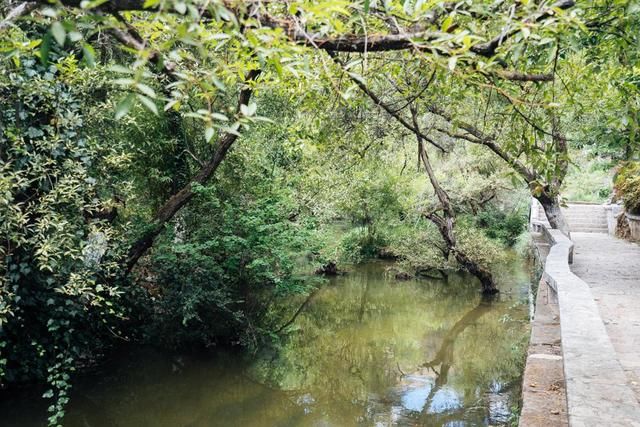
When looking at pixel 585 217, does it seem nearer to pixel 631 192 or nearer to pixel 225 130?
pixel 631 192

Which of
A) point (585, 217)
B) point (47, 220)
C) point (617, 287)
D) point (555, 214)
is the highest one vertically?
point (47, 220)

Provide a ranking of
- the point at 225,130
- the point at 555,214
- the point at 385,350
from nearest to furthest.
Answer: the point at 225,130 → the point at 385,350 → the point at 555,214

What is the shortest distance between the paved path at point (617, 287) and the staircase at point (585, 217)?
10.5 feet

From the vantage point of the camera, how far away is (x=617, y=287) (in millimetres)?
8070

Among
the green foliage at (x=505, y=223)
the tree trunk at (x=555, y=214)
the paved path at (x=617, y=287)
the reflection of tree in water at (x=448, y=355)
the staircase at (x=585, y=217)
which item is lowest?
the reflection of tree in water at (x=448, y=355)

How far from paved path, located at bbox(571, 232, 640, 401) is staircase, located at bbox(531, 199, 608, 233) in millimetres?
3204

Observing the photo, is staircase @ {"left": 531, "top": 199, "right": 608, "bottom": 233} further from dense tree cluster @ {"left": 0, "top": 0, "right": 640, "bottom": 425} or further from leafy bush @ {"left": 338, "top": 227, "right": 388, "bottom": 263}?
leafy bush @ {"left": 338, "top": 227, "right": 388, "bottom": 263}

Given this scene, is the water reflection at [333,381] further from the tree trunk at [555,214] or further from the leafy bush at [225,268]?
the tree trunk at [555,214]

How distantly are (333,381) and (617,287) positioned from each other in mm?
5228

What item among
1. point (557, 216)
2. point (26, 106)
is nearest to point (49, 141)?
point (26, 106)

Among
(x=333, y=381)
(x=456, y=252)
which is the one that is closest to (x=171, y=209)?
(x=333, y=381)

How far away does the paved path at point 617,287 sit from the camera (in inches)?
192

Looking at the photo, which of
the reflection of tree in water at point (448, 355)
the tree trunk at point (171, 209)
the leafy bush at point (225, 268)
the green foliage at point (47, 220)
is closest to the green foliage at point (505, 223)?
the reflection of tree in water at point (448, 355)

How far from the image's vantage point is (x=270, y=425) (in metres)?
7.89
